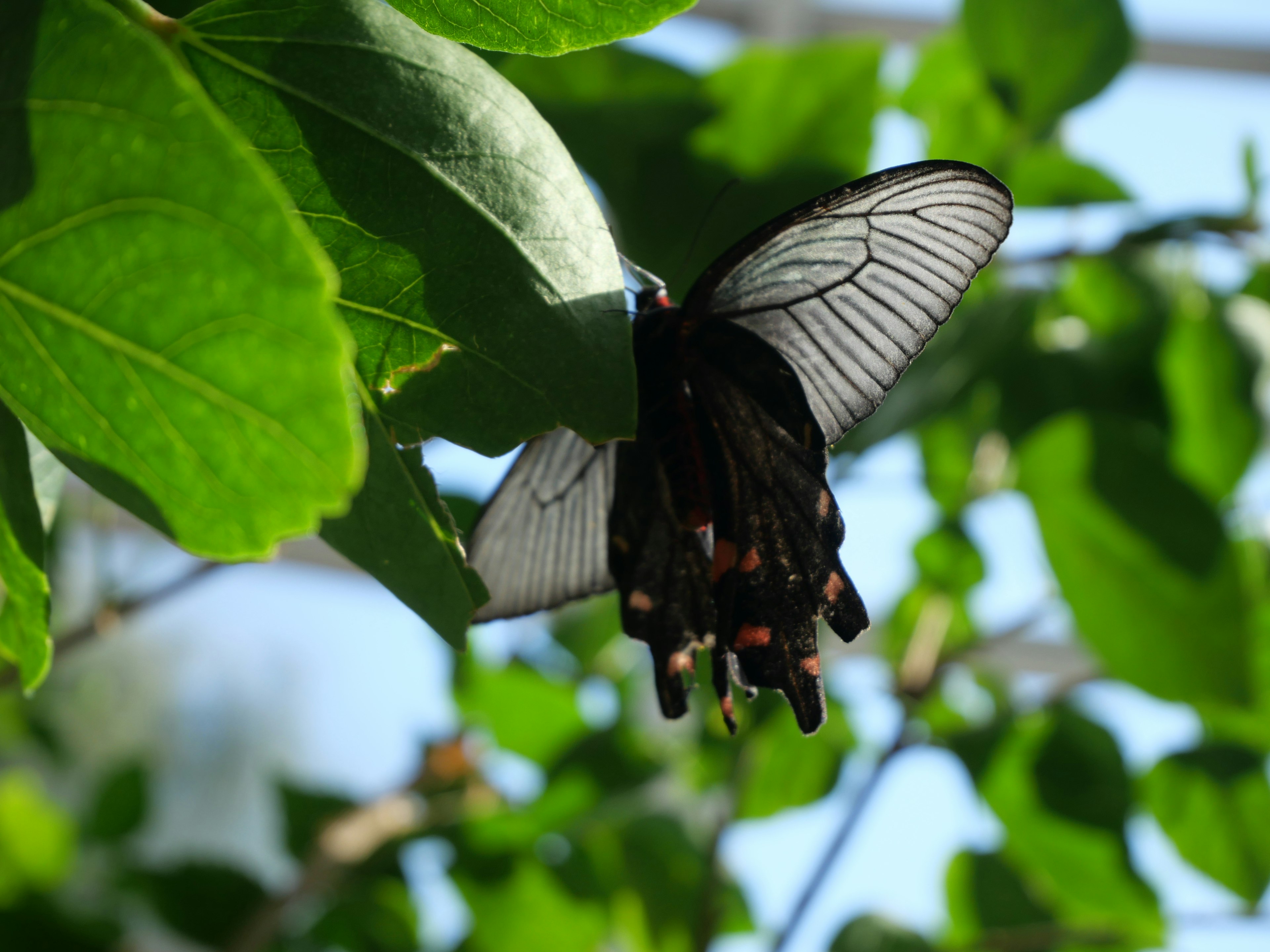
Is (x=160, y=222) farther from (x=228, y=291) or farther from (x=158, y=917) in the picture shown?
(x=158, y=917)

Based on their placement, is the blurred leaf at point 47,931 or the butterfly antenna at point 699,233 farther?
the blurred leaf at point 47,931

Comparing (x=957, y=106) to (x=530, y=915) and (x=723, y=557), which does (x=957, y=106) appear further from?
(x=530, y=915)

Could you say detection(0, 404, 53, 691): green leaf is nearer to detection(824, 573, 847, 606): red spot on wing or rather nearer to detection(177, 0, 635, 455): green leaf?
detection(177, 0, 635, 455): green leaf

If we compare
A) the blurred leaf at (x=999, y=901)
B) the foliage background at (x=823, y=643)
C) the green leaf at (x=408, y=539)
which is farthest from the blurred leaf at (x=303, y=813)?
the green leaf at (x=408, y=539)

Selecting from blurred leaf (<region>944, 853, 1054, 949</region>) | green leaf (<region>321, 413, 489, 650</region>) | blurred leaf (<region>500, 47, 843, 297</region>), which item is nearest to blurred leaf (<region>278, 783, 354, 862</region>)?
blurred leaf (<region>944, 853, 1054, 949</region>)

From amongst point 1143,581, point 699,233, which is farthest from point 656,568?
point 1143,581

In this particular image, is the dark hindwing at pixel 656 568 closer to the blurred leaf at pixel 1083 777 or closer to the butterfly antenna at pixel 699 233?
the butterfly antenna at pixel 699 233
